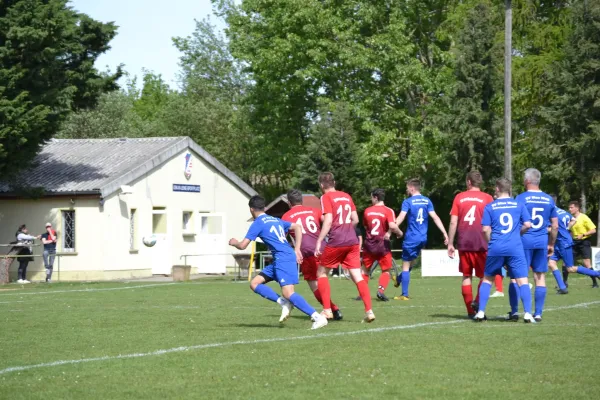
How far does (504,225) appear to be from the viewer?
520 inches

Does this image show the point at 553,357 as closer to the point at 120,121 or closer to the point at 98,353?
the point at 98,353

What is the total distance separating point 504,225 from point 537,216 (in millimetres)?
937

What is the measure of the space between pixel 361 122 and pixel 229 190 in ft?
29.8

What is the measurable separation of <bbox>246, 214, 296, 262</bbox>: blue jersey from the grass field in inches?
36.9

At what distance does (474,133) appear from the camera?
4459 cm

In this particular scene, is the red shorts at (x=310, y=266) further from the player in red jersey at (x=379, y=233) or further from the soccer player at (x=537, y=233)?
the player in red jersey at (x=379, y=233)

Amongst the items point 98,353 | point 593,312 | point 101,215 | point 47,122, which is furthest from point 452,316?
point 101,215

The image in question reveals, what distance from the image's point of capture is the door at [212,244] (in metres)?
41.0

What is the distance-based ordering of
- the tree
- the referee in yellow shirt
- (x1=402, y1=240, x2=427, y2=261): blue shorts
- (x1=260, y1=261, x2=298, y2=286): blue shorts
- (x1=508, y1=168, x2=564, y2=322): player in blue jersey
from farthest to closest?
the tree
the referee in yellow shirt
(x1=402, y1=240, x2=427, y2=261): blue shorts
(x1=508, y1=168, x2=564, y2=322): player in blue jersey
(x1=260, y1=261, x2=298, y2=286): blue shorts

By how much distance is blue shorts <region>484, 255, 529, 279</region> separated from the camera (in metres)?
13.2

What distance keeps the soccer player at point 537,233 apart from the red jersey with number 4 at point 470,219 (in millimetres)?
656

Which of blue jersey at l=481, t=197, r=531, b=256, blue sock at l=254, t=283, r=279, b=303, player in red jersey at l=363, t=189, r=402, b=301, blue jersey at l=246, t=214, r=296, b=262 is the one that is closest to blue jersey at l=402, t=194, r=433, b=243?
player in red jersey at l=363, t=189, r=402, b=301

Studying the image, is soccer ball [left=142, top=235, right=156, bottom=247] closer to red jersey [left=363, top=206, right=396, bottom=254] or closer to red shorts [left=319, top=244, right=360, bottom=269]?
red jersey [left=363, top=206, right=396, bottom=254]

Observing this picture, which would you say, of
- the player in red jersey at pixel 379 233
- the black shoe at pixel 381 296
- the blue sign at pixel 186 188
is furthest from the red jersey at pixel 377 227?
the blue sign at pixel 186 188
